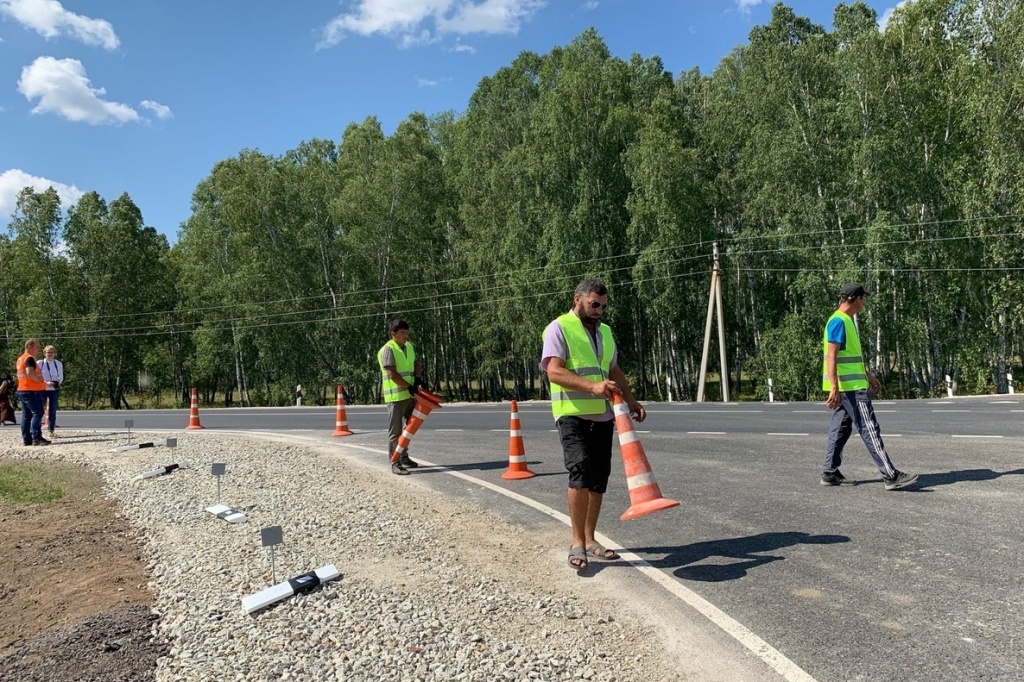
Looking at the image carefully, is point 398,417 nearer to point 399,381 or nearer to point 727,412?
point 399,381

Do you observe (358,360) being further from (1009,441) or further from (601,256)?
(1009,441)

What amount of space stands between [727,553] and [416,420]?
487cm

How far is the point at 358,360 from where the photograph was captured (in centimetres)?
3762

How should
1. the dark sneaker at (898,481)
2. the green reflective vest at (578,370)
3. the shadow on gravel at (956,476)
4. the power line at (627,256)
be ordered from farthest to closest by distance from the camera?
the power line at (627,256)
the shadow on gravel at (956,476)
the dark sneaker at (898,481)
the green reflective vest at (578,370)

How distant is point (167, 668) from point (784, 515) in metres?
4.63

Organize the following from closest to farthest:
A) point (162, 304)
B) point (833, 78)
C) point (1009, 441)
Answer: point (1009, 441)
point (833, 78)
point (162, 304)

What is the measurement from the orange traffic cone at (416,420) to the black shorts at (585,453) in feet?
14.2

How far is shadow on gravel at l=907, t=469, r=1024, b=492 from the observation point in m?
6.28

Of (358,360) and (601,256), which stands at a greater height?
(601,256)

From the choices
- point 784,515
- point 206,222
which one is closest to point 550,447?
point 784,515

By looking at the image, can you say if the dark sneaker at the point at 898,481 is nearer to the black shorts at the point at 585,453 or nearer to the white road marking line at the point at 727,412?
the black shorts at the point at 585,453

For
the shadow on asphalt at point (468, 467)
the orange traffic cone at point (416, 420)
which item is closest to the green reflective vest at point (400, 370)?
the orange traffic cone at point (416, 420)

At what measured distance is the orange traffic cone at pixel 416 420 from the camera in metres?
8.42

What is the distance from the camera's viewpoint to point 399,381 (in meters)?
8.33
